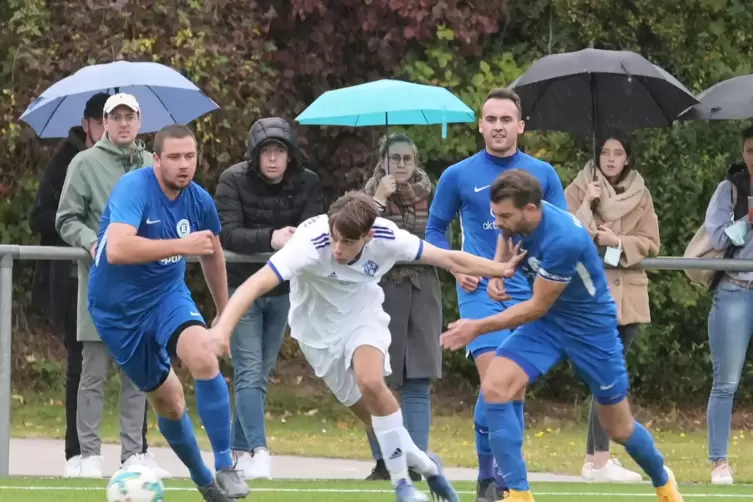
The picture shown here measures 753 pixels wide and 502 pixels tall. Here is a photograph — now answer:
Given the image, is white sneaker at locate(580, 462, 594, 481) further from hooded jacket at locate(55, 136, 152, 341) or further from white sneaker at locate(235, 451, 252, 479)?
hooded jacket at locate(55, 136, 152, 341)

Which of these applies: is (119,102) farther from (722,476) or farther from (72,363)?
(722,476)

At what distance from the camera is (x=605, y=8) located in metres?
16.6

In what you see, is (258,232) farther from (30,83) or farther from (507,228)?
(30,83)

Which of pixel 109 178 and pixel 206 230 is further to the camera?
pixel 109 178

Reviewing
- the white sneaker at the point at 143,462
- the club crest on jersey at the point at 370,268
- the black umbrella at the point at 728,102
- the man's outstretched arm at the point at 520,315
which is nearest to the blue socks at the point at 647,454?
the man's outstretched arm at the point at 520,315

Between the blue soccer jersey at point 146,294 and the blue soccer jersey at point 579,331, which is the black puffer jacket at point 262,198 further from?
the blue soccer jersey at point 579,331

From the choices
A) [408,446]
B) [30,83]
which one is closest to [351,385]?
[408,446]

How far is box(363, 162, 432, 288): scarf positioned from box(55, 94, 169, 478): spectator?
63.4 inches

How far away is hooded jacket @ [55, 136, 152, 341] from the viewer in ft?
33.2

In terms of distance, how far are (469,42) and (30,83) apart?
14.1ft

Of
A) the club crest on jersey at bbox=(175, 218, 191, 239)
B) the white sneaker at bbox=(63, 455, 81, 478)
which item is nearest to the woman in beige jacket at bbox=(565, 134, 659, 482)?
the club crest on jersey at bbox=(175, 218, 191, 239)

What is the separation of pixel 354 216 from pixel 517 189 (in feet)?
2.67

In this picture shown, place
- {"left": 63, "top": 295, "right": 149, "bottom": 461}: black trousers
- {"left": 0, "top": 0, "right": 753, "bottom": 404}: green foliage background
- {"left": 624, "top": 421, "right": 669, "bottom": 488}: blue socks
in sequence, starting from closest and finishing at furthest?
1. {"left": 624, "top": 421, "right": 669, "bottom": 488}: blue socks
2. {"left": 63, "top": 295, "right": 149, "bottom": 461}: black trousers
3. {"left": 0, "top": 0, "right": 753, "bottom": 404}: green foliage background

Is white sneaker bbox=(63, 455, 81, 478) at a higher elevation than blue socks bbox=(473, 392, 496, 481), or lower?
lower
